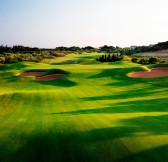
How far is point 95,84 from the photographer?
1388 inches

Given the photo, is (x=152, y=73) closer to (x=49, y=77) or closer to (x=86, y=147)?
(x=49, y=77)

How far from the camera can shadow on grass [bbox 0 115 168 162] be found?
9.77 meters

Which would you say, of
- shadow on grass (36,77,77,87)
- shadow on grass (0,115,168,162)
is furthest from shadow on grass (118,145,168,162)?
shadow on grass (36,77,77,87)

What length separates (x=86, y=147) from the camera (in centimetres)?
1055

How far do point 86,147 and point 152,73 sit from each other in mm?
31909

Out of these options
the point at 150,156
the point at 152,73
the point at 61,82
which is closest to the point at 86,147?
the point at 150,156

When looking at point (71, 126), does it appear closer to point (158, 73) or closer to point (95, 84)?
point (95, 84)

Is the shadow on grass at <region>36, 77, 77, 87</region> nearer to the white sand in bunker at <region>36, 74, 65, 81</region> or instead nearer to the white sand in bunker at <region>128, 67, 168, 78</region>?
the white sand in bunker at <region>36, 74, 65, 81</region>

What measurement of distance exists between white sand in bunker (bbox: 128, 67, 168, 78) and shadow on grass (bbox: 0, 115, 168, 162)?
26877 millimetres

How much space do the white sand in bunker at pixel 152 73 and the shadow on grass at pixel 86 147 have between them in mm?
26877

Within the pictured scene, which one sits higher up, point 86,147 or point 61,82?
point 86,147

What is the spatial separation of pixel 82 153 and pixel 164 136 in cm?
349

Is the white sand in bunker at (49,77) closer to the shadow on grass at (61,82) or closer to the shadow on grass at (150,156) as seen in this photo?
the shadow on grass at (61,82)

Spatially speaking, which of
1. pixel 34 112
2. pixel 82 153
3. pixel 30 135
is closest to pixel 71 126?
pixel 30 135
